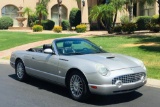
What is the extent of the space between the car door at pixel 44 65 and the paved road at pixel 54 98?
0.43 metres

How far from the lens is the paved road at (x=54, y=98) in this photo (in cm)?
723

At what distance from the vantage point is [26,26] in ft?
142

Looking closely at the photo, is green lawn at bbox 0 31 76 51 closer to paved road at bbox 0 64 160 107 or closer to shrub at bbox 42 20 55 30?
paved road at bbox 0 64 160 107

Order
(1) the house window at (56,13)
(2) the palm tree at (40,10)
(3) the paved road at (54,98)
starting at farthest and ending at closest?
(1) the house window at (56,13) → (2) the palm tree at (40,10) → (3) the paved road at (54,98)

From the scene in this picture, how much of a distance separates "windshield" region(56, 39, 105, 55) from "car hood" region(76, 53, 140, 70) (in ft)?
1.76

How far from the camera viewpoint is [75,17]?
42.7 metres

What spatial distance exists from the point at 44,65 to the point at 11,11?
3795cm

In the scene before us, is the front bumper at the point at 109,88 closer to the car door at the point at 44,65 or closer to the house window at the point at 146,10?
the car door at the point at 44,65

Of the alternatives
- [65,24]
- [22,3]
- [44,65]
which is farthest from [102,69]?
[22,3]

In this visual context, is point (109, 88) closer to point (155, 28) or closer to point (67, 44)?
point (67, 44)

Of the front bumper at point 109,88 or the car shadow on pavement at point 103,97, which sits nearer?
the front bumper at point 109,88

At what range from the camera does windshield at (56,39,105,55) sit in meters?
8.45

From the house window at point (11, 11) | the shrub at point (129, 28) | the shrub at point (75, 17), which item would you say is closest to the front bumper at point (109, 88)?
the shrub at point (129, 28)

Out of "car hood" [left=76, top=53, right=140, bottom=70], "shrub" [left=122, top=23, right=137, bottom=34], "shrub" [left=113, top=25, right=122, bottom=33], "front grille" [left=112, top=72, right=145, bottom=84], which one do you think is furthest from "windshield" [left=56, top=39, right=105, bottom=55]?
"shrub" [left=113, top=25, right=122, bottom=33]
